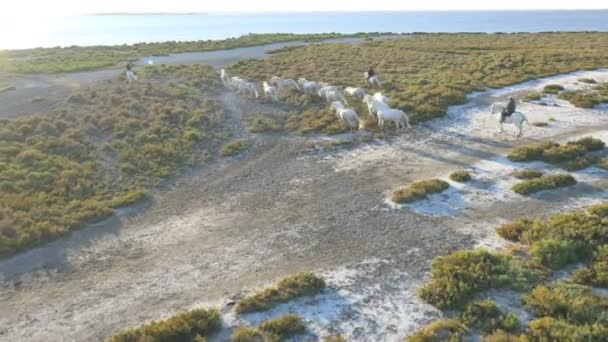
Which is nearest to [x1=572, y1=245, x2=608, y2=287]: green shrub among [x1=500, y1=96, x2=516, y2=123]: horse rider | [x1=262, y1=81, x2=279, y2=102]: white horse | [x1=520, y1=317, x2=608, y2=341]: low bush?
[x1=520, y1=317, x2=608, y2=341]: low bush

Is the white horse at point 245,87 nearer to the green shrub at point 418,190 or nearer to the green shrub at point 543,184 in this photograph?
the green shrub at point 418,190

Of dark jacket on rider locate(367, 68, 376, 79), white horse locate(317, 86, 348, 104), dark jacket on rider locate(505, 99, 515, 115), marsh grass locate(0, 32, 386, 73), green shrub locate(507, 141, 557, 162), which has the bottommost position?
green shrub locate(507, 141, 557, 162)

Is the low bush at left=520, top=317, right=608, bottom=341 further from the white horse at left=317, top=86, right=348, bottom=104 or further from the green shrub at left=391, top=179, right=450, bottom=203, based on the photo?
the white horse at left=317, top=86, right=348, bottom=104

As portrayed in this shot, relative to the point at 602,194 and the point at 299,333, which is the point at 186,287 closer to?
the point at 299,333

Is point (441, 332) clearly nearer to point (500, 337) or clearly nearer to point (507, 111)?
point (500, 337)

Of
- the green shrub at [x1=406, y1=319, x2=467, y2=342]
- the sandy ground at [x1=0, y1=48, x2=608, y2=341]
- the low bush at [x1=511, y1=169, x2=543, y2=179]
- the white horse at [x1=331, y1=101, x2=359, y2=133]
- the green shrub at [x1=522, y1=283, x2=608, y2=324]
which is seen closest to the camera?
the green shrub at [x1=406, y1=319, x2=467, y2=342]

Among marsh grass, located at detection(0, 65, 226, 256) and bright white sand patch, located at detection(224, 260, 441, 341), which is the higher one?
marsh grass, located at detection(0, 65, 226, 256)

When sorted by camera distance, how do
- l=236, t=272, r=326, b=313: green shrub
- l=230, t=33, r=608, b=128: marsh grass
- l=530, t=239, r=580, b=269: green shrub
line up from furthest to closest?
l=230, t=33, r=608, b=128: marsh grass < l=530, t=239, r=580, b=269: green shrub < l=236, t=272, r=326, b=313: green shrub
